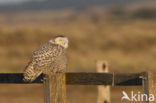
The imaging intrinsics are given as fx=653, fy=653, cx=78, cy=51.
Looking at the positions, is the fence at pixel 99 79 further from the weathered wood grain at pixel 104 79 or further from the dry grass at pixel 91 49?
the dry grass at pixel 91 49

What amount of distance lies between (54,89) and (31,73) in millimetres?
659

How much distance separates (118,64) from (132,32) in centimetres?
984

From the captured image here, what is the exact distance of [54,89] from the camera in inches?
238

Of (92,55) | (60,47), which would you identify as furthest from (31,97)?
(60,47)

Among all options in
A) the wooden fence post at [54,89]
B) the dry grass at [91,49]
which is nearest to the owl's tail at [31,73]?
the wooden fence post at [54,89]

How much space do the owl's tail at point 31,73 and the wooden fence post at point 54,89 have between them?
51cm

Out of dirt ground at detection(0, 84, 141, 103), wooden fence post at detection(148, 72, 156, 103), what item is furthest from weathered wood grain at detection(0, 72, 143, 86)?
dirt ground at detection(0, 84, 141, 103)

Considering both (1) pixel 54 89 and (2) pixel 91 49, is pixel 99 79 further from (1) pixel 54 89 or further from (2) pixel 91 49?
(2) pixel 91 49

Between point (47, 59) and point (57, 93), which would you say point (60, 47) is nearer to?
point (47, 59)

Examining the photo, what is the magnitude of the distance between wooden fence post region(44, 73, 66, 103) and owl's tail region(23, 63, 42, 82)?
51 cm

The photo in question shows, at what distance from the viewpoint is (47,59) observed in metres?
6.72

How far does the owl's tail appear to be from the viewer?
6.62 m

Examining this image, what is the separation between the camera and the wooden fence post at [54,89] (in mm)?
6010

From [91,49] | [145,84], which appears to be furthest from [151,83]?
[91,49]
